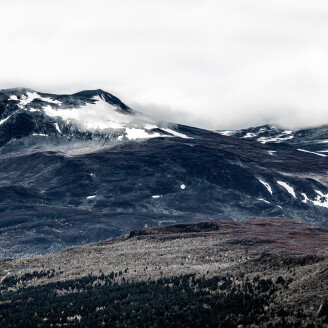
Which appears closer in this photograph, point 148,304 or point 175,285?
point 148,304

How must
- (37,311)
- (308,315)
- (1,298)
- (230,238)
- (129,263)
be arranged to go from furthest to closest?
(230,238), (129,263), (1,298), (37,311), (308,315)

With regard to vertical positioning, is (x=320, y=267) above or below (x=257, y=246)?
above

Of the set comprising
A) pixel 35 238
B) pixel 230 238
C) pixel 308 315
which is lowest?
pixel 35 238

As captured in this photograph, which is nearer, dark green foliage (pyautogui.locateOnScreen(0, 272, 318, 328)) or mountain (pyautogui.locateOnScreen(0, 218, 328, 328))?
mountain (pyautogui.locateOnScreen(0, 218, 328, 328))

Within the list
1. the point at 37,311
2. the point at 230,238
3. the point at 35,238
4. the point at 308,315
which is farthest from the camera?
the point at 35,238

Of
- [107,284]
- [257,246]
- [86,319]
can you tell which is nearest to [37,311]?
[86,319]

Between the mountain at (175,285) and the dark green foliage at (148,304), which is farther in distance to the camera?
the dark green foliage at (148,304)

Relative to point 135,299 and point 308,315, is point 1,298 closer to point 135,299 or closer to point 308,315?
point 135,299

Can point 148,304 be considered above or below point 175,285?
above
